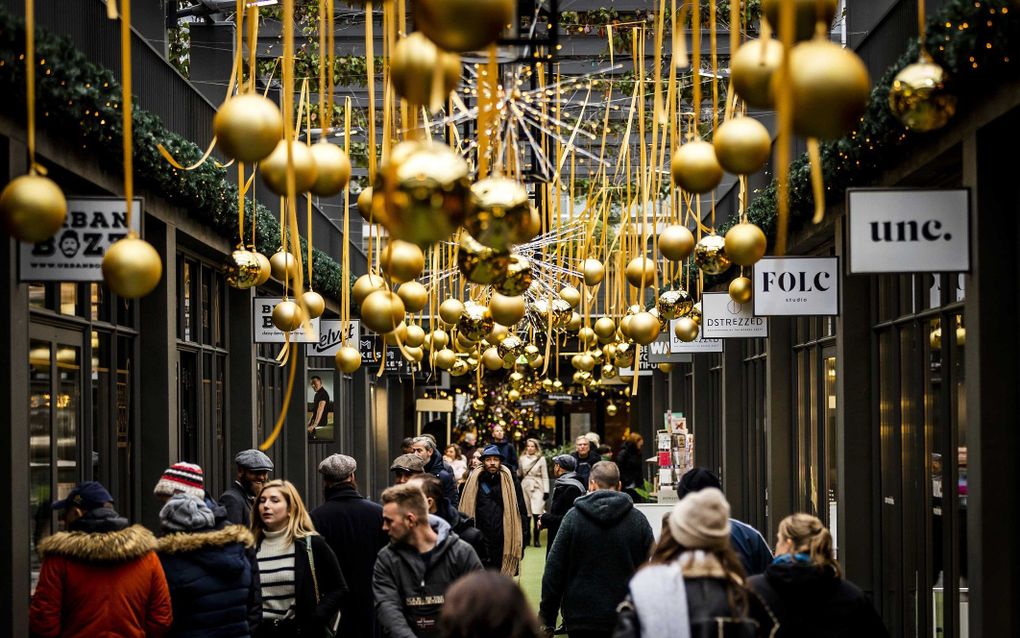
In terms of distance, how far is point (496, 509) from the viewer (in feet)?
37.9

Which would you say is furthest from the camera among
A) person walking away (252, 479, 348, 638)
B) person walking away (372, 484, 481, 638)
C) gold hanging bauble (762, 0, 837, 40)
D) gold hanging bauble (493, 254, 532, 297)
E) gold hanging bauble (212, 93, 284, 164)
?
person walking away (252, 479, 348, 638)

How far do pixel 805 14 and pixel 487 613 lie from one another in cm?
150

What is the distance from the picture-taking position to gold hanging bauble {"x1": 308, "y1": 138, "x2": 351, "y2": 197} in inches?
128

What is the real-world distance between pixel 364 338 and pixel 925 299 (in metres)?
→ 11.5

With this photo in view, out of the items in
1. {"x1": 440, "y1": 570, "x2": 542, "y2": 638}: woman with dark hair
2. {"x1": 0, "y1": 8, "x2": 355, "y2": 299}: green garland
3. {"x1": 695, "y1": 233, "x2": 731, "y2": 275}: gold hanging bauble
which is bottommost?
{"x1": 440, "y1": 570, "x2": 542, "y2": 638}: woman with dark hair

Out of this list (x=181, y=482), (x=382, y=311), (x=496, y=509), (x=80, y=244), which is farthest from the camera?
(x=496, y=509)

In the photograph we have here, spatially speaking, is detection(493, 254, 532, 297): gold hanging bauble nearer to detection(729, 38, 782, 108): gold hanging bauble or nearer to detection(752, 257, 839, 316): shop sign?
detection(729, 38, 782, 108): gold hanging bauble

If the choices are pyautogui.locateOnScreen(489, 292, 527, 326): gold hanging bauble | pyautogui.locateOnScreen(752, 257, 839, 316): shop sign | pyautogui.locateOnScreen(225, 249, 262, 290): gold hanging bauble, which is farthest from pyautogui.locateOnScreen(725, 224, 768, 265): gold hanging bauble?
pyautogui.locateOnScreen(752, 257, 839, 316): shop sign

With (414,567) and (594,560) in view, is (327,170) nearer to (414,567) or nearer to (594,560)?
(414,567)

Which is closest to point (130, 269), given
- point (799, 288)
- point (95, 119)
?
point (95, 119)

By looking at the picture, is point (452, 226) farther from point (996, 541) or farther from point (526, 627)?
point (996, 541)

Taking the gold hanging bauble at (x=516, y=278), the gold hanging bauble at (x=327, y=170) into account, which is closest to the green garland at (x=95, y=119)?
the gold hanging bauble at (x=516, y=278)

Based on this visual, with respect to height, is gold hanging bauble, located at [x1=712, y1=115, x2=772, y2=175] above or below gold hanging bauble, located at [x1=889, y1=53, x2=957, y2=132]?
below

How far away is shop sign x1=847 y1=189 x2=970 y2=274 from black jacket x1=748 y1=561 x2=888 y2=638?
206cm
